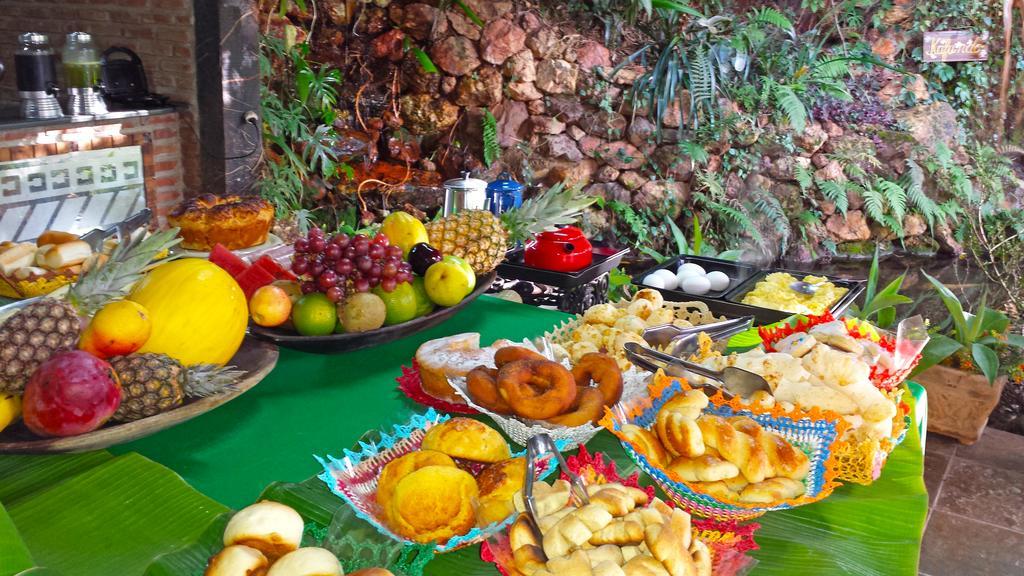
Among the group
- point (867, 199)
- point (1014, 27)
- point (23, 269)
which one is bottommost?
point (867, 199)

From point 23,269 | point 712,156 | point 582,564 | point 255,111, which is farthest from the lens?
point 712,156

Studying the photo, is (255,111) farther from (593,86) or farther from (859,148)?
(859,148)

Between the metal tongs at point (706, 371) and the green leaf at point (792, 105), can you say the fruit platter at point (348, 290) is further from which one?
the green leaf at point (792, 105)

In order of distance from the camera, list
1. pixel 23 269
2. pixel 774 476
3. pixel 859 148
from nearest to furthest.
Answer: pixel 774 476 < pixel 23 269 < pixel 859 148

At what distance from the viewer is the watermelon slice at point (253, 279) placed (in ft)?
5.72

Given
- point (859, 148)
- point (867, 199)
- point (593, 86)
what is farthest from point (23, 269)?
point (859, 148)

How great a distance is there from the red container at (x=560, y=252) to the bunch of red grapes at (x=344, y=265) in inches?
23.9

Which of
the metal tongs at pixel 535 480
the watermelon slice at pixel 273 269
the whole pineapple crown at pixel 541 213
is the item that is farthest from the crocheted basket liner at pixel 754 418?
the whole pineapple crown at pixel 541 213

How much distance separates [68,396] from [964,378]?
3.95 meters

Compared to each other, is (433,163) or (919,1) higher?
(919,1)

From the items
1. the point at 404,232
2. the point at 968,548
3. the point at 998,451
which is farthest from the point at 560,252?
the point at 998,451

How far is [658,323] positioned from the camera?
1.61 m

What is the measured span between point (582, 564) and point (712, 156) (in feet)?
22.2

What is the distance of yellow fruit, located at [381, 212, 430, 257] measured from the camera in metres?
2.02
